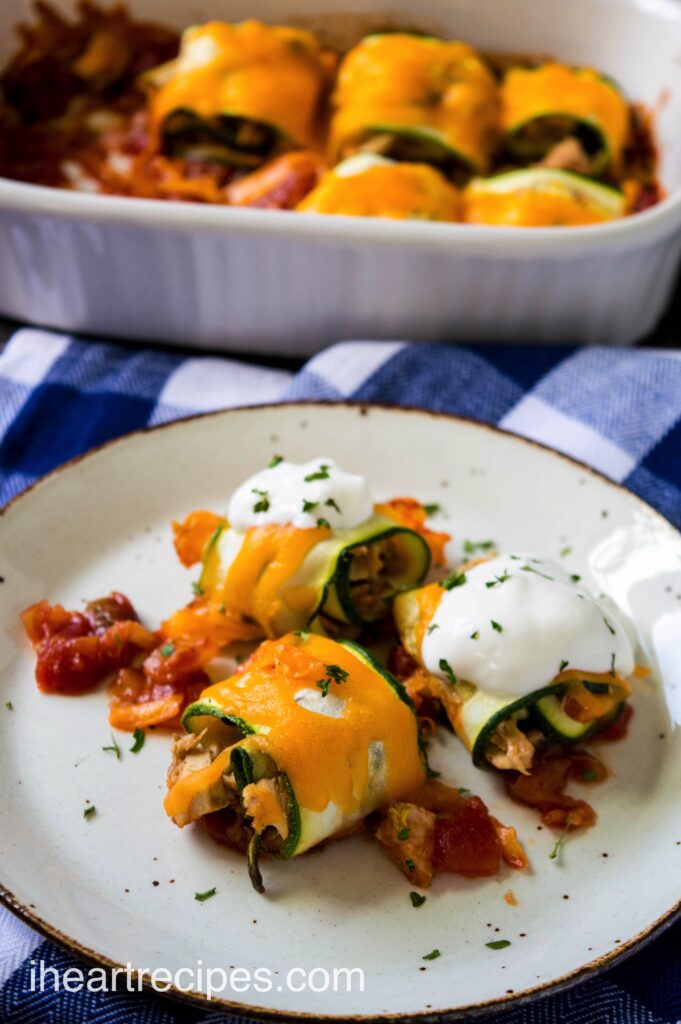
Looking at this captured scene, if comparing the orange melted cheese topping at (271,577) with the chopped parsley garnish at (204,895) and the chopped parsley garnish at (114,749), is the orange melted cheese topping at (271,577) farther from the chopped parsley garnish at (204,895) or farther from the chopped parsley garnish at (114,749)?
the chopped parsley garnish at (204,895)

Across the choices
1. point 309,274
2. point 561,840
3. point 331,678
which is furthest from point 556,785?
point 309,274

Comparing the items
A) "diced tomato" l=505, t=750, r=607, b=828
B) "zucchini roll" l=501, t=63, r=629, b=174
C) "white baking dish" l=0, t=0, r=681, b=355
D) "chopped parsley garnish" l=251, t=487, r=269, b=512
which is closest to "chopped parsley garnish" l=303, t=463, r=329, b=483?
"chopped parsley garnish" l=251, t=487, r=269, b=512

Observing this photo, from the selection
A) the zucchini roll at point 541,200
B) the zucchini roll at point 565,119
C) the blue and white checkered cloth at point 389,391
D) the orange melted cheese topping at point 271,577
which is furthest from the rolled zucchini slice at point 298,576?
the zucchini roll at point 565,119

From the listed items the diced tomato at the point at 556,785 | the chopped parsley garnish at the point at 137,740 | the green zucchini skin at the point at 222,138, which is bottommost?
the chopped parsley garnish at the point at 137,740

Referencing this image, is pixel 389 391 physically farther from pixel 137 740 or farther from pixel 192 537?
pixel 137 740

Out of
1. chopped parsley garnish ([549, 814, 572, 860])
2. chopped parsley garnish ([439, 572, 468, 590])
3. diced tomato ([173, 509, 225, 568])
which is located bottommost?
chopped parsley garnish ([549, 814, 572, 860])

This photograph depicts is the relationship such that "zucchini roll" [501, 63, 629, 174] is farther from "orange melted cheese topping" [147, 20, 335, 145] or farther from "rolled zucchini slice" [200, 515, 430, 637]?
"rolled zucchini slice" [200, 515, 430, 637]

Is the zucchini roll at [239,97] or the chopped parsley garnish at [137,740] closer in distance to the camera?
the chopped parsley garnish at [137,740]
